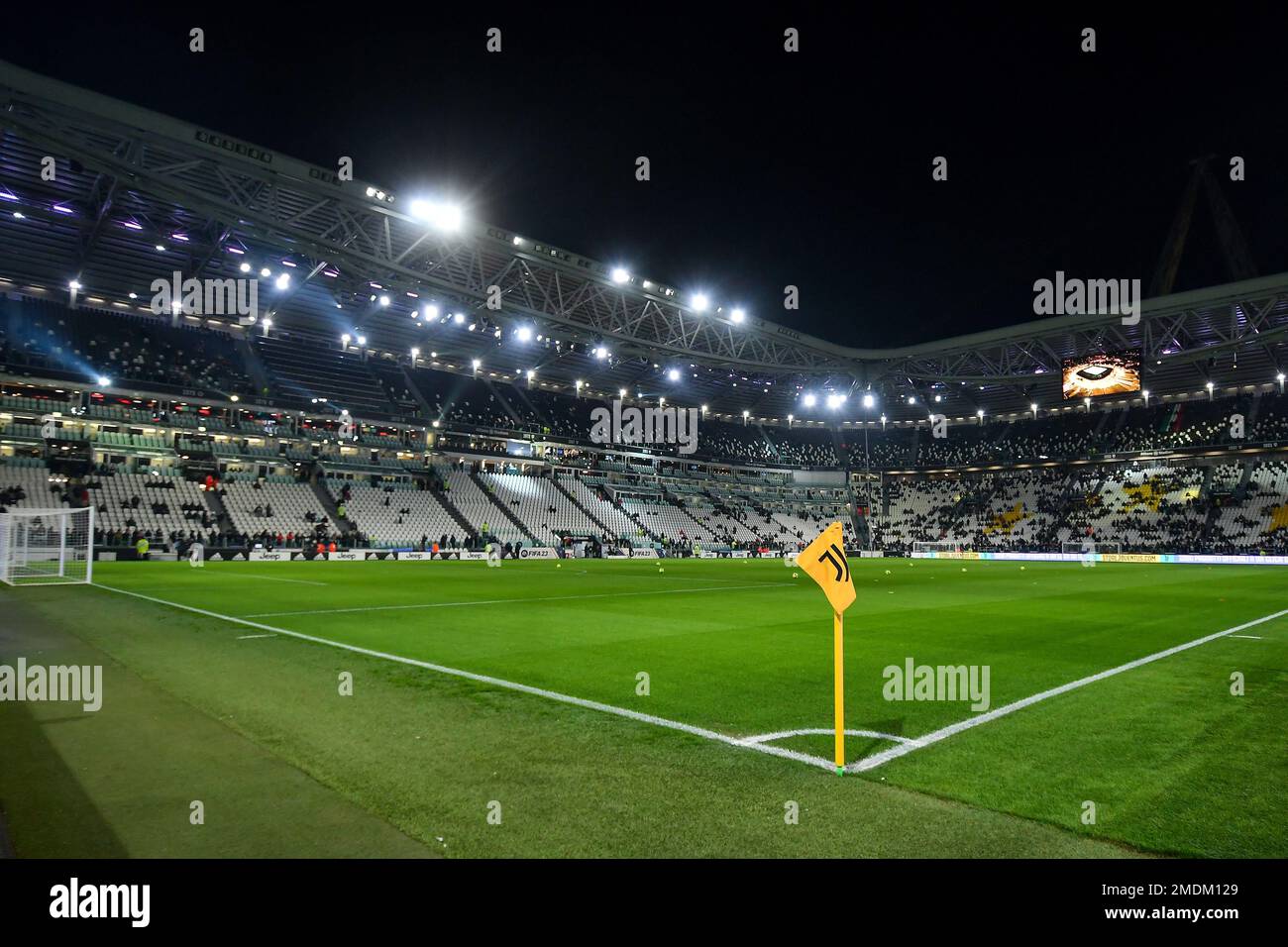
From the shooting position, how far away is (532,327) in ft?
138

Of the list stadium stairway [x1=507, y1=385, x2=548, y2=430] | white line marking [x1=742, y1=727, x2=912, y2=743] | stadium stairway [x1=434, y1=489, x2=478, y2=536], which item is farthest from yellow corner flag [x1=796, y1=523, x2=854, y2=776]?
stadium stairway [x1=507, y1=385, x2=548, y2=430]

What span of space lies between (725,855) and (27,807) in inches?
172

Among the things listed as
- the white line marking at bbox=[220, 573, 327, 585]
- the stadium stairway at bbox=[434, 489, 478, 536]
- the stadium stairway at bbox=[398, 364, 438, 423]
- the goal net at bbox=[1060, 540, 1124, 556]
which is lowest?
the goal net at bbox=[1060, 540, 1124, 556]

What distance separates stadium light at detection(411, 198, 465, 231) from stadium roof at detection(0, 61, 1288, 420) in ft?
0.30

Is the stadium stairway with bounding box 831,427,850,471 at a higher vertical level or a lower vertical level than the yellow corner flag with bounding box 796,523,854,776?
higher

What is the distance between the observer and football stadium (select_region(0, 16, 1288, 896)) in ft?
15.1

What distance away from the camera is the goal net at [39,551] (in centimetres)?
2224

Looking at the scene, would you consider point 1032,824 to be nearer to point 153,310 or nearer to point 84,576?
point 84,576

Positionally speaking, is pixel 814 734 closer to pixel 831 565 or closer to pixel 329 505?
pixel 831 565

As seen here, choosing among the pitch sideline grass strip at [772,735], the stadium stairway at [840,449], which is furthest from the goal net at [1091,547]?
the pitch sideline grass strip at [772,735]

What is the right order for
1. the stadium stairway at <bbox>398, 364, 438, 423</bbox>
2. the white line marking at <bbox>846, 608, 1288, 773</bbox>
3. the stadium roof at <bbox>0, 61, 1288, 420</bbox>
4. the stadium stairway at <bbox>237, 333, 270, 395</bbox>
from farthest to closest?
the stadium stairway at <bbox>398, 364, 438, 423</bbox>, the stadium stairway at <bbox>237, 333, 270, 395</bbox>, the stadium roof at <bbox>0, 61, 1288, 420</bbox>, the white line marking at <bbox>846, 608, 1288, 773</bbox>

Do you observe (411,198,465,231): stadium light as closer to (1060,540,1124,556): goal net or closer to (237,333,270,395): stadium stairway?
(237,333,270,395): stadium stairway

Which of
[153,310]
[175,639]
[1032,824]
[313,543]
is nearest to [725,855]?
[1032,824]

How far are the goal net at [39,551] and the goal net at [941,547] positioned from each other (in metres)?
62.4
